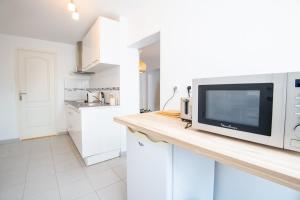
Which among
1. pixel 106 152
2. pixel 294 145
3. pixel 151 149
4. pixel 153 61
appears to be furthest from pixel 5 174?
pixel 153 61

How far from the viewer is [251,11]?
3.27ft

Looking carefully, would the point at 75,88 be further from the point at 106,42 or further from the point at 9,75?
the point at 106,42

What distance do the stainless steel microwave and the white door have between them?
3621 millimetres

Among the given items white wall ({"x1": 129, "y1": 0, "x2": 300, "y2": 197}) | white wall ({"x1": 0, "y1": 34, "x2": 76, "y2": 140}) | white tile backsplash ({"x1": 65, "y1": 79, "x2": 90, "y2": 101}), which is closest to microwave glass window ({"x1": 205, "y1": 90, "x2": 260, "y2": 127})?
white wall ({"x1": 129, "y1": 0, "x2": 300, "y2": 197})

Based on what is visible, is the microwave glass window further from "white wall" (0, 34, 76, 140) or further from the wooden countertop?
"white wall" (0, 34, 76, 140)

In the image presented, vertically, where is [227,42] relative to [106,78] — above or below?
above

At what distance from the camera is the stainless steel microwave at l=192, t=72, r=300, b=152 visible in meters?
0.51

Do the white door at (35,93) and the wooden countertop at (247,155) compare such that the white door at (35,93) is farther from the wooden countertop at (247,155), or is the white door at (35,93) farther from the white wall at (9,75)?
the wooden countertop at (247,155)

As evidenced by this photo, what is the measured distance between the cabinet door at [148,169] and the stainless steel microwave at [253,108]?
26 cm

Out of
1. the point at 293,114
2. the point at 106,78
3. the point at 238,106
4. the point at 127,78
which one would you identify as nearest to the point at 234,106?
the point at 238,106

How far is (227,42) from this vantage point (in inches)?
44.3

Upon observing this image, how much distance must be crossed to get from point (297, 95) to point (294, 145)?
0.17 meters

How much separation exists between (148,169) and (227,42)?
3.48 ft

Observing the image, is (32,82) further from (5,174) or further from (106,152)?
(106,152)
